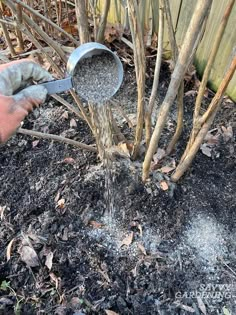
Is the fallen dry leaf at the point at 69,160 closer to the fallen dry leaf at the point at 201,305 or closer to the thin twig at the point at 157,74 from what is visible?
the thin twig at the point at 157,74

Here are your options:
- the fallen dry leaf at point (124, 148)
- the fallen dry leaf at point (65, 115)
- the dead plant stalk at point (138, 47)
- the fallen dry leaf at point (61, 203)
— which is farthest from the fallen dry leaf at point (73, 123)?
the dead plant stalk at point (138, 47)

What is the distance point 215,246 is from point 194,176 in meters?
0.38

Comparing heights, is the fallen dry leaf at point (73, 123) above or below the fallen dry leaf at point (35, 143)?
above

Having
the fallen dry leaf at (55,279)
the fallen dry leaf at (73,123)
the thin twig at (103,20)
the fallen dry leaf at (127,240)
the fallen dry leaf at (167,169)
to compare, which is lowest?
the fallen dry leaf at (55,279)

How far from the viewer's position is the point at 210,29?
2.15 m

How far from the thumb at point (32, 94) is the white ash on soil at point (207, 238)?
96 cm

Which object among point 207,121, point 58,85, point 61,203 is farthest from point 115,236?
point 58,85

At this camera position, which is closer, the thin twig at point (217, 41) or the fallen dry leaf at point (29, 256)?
the thin twig at point (217, 41)

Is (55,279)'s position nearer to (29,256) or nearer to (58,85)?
(29,256)

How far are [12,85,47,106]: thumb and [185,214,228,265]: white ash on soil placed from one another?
96cm

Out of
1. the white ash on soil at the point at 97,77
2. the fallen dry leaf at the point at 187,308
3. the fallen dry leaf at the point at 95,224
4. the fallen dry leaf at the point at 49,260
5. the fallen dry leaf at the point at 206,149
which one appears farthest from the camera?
the fallen dry leaf at the point at 206,149

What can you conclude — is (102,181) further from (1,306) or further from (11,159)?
(1,306)

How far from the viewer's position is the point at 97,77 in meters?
1.35

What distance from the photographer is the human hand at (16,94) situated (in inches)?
46.4
